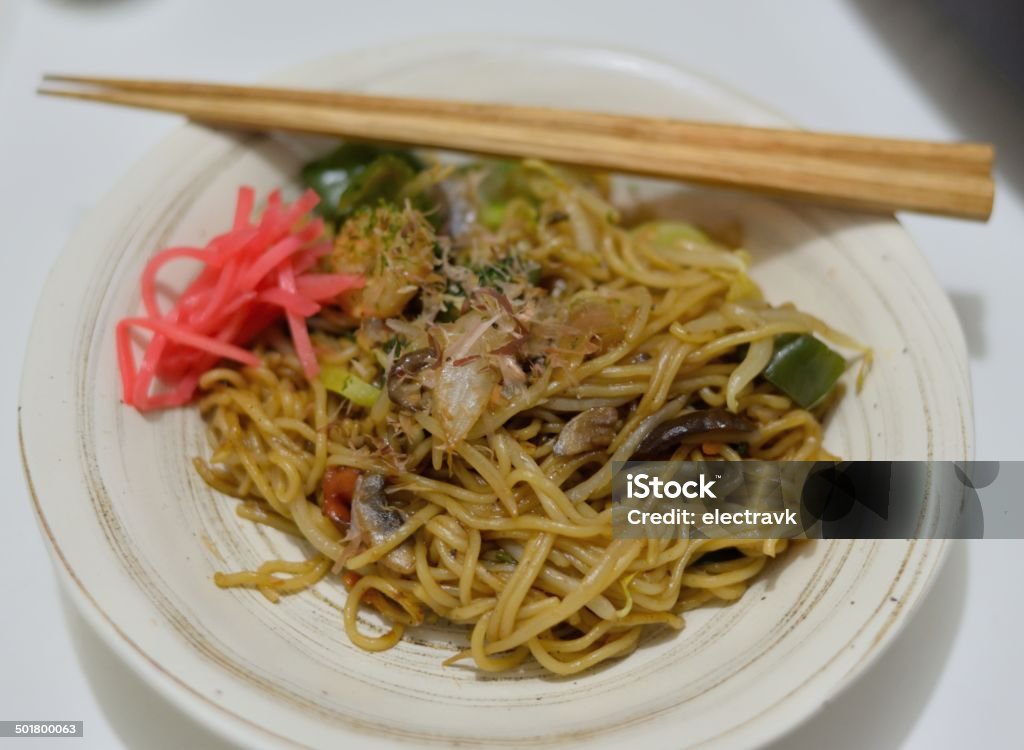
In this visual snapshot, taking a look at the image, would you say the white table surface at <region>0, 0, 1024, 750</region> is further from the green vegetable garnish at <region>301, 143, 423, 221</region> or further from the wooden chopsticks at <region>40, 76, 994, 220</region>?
the green vegetable garnish at <region>301, 143, 423, 221</region>

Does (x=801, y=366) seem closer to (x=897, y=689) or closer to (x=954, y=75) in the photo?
(x=897, y=689)

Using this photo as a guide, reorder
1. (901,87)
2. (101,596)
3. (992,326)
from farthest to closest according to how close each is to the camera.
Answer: (901,87) < (992,326) < (101,596)

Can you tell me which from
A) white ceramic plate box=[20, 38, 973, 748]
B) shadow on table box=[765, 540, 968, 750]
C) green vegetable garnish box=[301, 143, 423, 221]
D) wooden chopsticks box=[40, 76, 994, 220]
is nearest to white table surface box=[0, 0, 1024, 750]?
shadow on table box=[765, 540, 968, 750]

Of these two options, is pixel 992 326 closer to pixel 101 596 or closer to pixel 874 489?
pixel 874 489

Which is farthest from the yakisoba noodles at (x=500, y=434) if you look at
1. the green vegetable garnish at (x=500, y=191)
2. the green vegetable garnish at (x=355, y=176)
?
the green vegetable garnish at (x=500, y=191)

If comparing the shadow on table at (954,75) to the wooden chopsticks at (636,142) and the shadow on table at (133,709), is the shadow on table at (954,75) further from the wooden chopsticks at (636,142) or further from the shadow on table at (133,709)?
the shadow on table at (133,709)

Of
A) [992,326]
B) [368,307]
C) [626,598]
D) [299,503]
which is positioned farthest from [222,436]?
[992,326]
